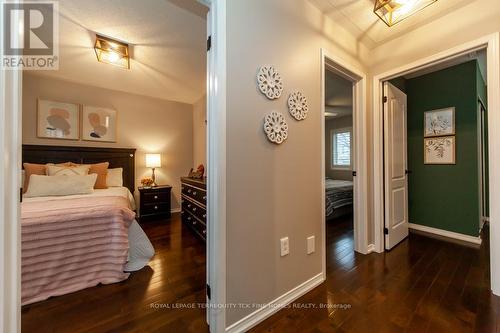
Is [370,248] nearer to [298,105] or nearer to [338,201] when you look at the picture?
[338,201]

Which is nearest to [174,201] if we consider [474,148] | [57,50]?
[57,50]

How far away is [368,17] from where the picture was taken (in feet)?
6.48

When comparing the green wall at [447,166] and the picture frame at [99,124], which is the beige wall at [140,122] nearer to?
the picture frame at [99,124]

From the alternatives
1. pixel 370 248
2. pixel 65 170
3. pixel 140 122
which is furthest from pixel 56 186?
pixel 370 248

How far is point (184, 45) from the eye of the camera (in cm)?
242

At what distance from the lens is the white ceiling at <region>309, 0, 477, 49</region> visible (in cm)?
179

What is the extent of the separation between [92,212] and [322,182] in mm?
2085

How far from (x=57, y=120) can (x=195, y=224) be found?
286cm

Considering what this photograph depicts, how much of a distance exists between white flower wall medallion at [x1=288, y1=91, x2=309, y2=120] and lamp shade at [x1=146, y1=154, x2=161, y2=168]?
324 cm

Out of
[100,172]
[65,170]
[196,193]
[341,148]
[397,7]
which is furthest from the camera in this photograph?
[341,148]

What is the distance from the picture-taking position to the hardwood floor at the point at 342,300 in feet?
4.41

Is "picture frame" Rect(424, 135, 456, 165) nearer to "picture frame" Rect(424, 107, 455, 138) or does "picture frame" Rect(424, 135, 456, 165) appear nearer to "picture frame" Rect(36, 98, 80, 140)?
"picture frame" Rect(424, 107, 455, 138)

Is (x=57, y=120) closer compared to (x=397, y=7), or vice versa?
(x=397, y=7)

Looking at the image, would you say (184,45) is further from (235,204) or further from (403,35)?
(403,35)
